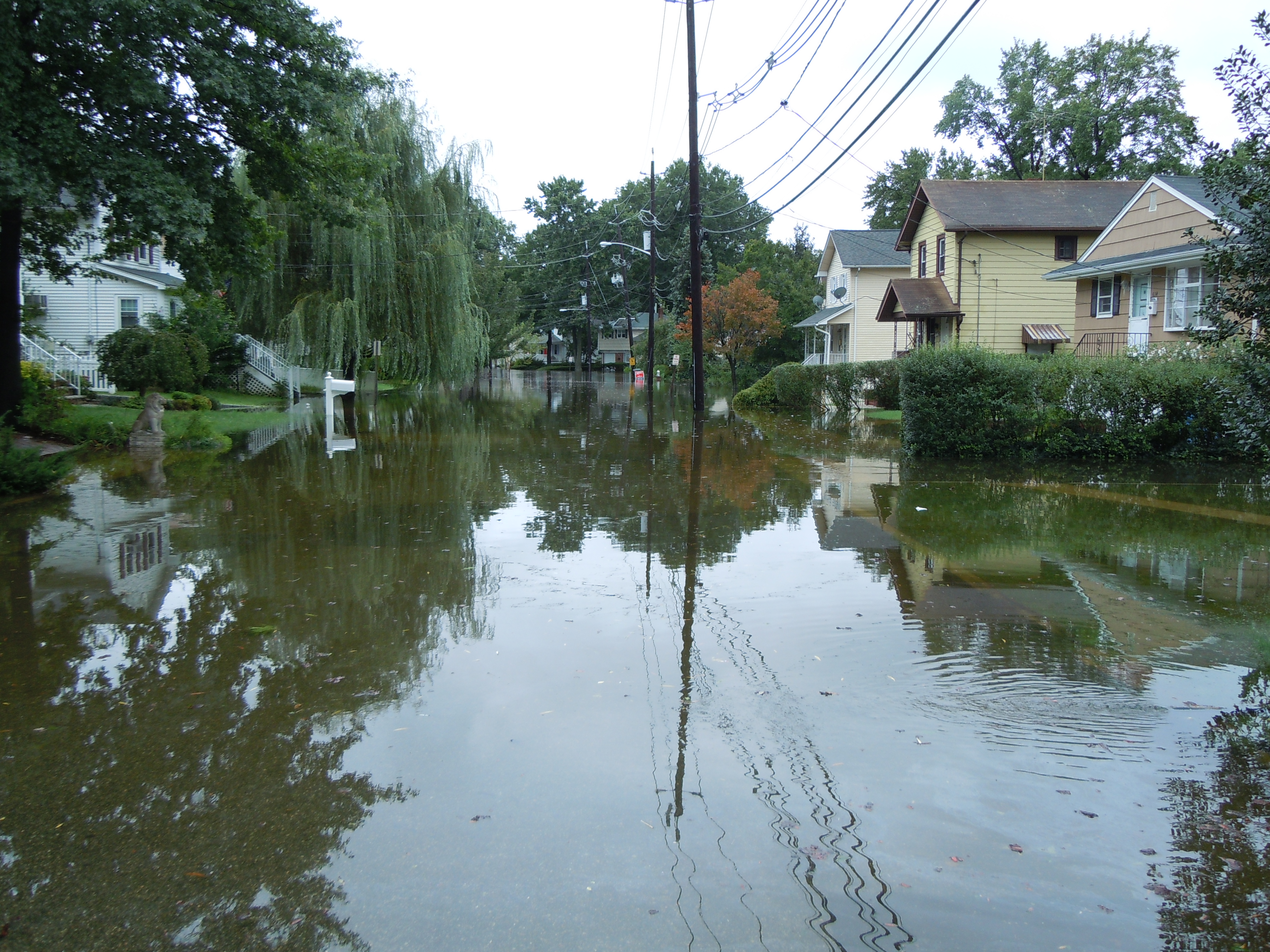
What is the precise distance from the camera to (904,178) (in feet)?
180

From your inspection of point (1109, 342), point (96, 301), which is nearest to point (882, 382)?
point (1109, 342)

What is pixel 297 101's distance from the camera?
14.4 m

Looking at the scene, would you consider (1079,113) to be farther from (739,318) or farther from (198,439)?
(198,439)

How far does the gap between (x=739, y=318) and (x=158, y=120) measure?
36572mm

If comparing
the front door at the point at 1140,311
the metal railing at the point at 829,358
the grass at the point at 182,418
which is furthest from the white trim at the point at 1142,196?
the grass at the point at 182,418

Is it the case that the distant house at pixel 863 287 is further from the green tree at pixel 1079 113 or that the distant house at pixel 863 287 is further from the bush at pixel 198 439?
the bush at pixel 198 439

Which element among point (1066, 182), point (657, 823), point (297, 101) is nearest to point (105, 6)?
point (297, 101)

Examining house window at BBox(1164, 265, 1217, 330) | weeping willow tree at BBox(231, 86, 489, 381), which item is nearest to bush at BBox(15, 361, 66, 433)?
weeping willow tree at BBox(231, 86, 489, 381)

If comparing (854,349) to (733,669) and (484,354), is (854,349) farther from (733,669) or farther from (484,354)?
(733,669)

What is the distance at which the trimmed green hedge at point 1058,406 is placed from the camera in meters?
15.6

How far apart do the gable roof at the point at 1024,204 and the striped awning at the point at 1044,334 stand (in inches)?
124

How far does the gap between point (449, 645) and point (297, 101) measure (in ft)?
37.1

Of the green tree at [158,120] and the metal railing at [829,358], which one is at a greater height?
the green tree at [158,120]

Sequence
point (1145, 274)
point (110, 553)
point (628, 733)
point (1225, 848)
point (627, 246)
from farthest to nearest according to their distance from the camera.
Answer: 1. point (627, 246)
2. point (1145, 274)
3. point (110, 553)
4. point (628, 733)
5. point (1225, 848)
